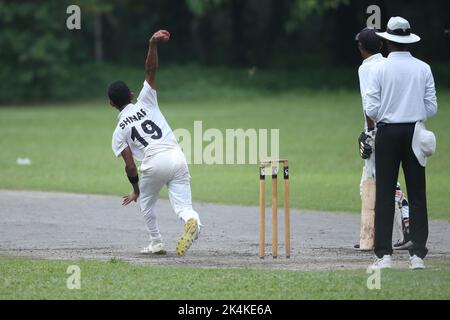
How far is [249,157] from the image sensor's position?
2558 cm

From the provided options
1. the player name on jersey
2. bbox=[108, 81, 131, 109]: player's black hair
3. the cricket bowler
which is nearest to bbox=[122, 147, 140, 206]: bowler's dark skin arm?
the cricket bowler

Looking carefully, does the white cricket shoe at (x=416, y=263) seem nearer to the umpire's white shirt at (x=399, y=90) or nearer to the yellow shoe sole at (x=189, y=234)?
the umpire's white shirt at (x=399, y=90)

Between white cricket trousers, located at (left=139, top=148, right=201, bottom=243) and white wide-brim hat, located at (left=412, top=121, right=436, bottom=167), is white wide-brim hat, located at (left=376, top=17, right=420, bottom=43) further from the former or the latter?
white cricket trousers, located at (left=139, top=148, right=201, bottom=243)

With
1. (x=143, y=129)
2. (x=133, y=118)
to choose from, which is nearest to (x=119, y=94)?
(x=133, y=118)

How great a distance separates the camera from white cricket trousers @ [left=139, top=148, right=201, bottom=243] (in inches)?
456

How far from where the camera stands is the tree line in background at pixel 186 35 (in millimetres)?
45875

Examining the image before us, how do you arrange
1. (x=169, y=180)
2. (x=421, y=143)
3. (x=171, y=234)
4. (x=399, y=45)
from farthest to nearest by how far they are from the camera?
(x=171, y=234), (x=169, y=180), (x=399, y=45), (x=421, y=143)

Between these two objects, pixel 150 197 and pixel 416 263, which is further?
pixel 150 197

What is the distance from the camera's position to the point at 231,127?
31.6 m

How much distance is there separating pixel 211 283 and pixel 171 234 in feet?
14.4

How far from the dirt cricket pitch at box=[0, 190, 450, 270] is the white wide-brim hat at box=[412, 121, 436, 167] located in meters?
1.33

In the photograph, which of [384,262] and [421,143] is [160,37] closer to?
[421,143]

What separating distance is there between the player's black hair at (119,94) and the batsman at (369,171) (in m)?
2.65

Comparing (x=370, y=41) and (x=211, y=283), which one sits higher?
(x=370, y=41)
